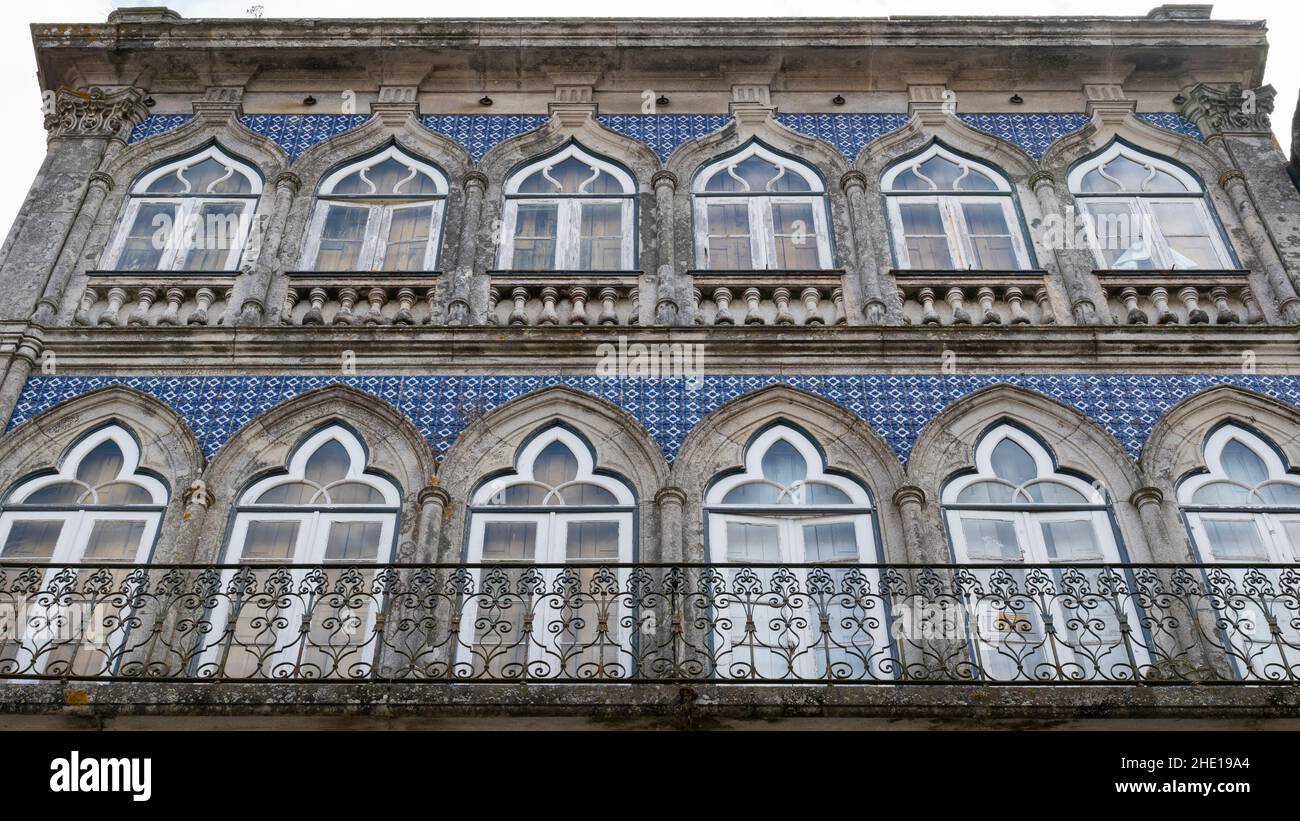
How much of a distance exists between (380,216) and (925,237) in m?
5.40

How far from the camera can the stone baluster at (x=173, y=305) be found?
1348 centimetres

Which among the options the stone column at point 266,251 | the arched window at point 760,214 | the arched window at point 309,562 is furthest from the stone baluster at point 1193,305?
the stone column at point 266,251

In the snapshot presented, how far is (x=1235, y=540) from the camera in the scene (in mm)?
11617

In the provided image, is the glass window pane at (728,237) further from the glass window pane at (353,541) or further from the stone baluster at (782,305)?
the glass window pane at (353,541)

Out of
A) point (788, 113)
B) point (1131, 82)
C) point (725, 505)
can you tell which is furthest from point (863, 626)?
point (1131, 82)

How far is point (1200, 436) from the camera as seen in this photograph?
40.4ft

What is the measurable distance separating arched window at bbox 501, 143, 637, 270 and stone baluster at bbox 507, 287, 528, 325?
0.46 metres

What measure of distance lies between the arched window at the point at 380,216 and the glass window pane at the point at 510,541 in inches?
127

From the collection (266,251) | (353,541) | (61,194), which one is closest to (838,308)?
(353,541)

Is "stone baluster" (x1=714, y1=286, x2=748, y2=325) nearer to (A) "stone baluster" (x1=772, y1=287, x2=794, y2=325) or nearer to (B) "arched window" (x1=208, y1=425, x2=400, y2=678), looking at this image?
(A) "stone baluster" (x1=772, y1=287, x2=794, y2=325)

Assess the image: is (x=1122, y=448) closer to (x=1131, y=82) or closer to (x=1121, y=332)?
(x=1121, y=332)

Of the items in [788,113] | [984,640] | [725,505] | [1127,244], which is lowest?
[984,640]

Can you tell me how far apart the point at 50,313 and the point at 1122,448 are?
9.43 metres

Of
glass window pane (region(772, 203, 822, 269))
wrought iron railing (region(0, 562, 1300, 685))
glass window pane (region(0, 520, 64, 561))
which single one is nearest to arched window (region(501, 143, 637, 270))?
glass window pane (region(772, 203, 822, 269))
